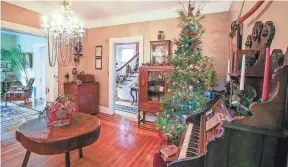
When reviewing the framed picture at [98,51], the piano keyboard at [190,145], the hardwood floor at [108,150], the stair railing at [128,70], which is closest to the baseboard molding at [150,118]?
the hardwood floor at [108,150]

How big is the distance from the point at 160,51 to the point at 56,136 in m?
2.77

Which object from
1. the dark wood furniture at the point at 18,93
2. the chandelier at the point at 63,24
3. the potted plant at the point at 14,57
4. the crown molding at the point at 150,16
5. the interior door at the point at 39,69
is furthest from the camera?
the potted plant at the point at 14,57

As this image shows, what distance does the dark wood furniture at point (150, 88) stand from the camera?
3580mm

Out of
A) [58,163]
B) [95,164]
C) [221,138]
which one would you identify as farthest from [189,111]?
[58,163]

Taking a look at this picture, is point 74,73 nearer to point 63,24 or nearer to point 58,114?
point 63,24

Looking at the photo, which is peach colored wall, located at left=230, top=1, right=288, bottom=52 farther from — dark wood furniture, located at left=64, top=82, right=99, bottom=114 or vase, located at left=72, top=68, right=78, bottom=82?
vase, located at left=72, top=68, right=78, bottom=82

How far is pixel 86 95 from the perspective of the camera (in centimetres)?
429

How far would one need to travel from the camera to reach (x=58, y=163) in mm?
2229

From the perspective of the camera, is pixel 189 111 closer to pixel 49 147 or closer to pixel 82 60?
pixel 49 147

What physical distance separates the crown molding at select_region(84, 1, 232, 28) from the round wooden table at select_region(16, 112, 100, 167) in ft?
9.43

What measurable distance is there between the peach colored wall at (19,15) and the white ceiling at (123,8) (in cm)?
9

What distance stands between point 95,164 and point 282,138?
2.27 metres

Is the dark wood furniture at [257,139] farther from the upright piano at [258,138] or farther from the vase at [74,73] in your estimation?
the vase at [74,73]

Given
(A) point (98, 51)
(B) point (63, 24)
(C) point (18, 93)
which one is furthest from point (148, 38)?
(C) point (18, 93)
